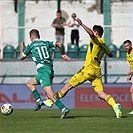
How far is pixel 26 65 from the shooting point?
73.8 ft

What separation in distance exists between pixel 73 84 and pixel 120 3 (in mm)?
13929

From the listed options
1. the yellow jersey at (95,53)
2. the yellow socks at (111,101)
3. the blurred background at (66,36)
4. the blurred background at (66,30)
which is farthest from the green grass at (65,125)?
the blurred background at (66,30)

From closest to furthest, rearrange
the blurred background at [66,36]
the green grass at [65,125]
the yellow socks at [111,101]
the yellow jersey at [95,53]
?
the green grass at [65,125] < the yellow socks at [111,101] < the yellow jersey at [95,53] < the blurred background at [66,36]

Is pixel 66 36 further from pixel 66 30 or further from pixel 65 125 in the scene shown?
pixel 65 125

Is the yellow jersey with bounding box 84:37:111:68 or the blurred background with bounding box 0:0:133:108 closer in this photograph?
the yellow jersey with bounding box 84:37:111:68

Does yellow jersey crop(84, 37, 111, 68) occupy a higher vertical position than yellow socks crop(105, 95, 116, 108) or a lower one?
higher

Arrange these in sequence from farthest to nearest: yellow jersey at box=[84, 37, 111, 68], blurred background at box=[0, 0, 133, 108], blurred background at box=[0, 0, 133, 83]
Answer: blurred background at box=[0, 0, 133, 83], blurred background at box=[0, 0, 133, 108], yellow jersey at box=[84, 37, 111, 68]

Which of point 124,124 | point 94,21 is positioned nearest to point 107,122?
point 124,124

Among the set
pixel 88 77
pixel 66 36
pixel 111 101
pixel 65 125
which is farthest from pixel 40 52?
pixel 66 36

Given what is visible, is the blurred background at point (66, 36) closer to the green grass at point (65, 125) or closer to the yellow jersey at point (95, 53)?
the yellow jersey at point (95, 53)

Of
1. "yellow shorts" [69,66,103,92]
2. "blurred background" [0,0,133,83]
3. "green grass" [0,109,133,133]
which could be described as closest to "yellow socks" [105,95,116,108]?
"yellow shorts" [69,66,103,92]

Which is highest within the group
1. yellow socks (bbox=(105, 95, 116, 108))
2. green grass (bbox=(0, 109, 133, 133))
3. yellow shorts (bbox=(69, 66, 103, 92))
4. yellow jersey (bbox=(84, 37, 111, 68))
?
yellow jersey (bbox=(84, 37, 111, 68))

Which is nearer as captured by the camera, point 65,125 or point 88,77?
point 65,125

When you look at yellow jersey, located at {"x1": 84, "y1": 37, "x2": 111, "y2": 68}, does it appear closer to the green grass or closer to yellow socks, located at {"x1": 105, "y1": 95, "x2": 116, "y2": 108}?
yellow socks, located at {"x1": 105, "y1": 95, "x2": 116, "y2": 108}
